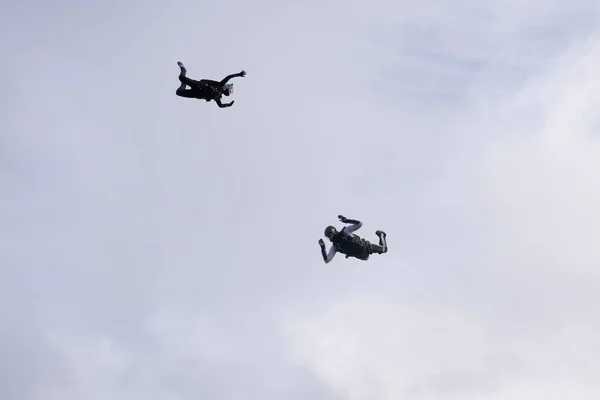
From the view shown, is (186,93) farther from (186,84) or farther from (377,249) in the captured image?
(377,249)

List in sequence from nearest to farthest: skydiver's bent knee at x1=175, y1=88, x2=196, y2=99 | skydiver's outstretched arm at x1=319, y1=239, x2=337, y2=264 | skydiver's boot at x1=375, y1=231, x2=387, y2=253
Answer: skydiver's outstretched arm at x1=319, y1=239, x2=337, y2=264 → skydiver's boot at x1=375, y1=231, x2=387, y2=253 → skydiver's bent knee at x1=175, y1=88, x2=196, y2=99

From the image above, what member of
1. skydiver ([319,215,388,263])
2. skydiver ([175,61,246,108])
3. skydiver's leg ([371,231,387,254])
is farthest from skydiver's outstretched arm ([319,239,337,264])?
skydiver ([175,61,246,108])

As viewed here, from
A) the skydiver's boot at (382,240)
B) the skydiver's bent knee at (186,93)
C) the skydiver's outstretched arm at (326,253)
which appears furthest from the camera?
the skydiver's bent knee at (186,93)

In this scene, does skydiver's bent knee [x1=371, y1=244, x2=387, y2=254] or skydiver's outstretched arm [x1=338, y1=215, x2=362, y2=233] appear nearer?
skydiver's outstretched arm [x1=338, y1=215, x2=362, y2=233]

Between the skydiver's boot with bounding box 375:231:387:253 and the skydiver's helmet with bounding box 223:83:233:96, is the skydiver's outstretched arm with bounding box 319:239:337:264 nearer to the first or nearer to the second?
the skydiver's boot with bounding box 375:231:387:253

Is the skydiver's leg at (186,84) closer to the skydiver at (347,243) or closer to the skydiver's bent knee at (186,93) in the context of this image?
the skydiver's bent knee at (186,93)

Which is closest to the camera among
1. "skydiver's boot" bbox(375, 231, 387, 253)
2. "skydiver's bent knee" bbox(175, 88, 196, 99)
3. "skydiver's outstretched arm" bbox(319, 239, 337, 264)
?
"skydiver's outstretched arm" bbox(319, 239, 337, 264)

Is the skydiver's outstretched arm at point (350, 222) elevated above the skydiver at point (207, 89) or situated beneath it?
situated beneath

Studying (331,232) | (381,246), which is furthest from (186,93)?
(381,246)

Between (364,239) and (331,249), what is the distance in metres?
3.40

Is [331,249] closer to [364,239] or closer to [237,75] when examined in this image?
[364,239]

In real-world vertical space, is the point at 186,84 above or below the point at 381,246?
above

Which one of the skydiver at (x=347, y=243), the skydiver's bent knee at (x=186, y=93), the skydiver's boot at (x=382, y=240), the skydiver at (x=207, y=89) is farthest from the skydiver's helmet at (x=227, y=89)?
the skydiver's boot at (x=382, y=240)

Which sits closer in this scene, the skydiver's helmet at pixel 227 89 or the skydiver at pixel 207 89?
the skydiver at pixel 207 89
